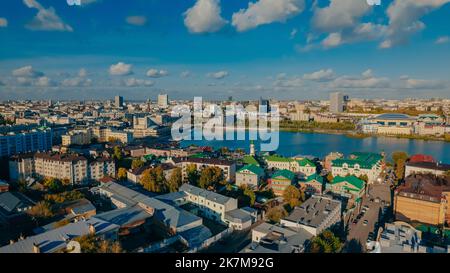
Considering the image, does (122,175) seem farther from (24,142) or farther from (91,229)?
(24,142)

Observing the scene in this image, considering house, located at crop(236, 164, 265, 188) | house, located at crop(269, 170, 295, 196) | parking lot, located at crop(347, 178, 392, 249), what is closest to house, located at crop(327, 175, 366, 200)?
parking lot, located at crop(347, 178, 392, 249)

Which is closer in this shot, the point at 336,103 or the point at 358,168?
the point at 358,168

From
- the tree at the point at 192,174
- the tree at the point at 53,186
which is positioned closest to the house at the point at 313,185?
the tree at the point at 192,174

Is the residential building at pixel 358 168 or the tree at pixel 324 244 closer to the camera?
the tree at pixel 324 244

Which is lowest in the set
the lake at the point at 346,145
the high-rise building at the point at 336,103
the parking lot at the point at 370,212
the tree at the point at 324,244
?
the parking lot at the point at 370,212

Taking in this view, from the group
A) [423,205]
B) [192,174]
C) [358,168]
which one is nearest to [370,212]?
[423,205]

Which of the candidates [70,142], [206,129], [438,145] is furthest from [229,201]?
[206,129]

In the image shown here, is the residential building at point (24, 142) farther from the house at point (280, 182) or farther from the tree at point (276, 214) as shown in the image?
the tree at point (276, 214)
